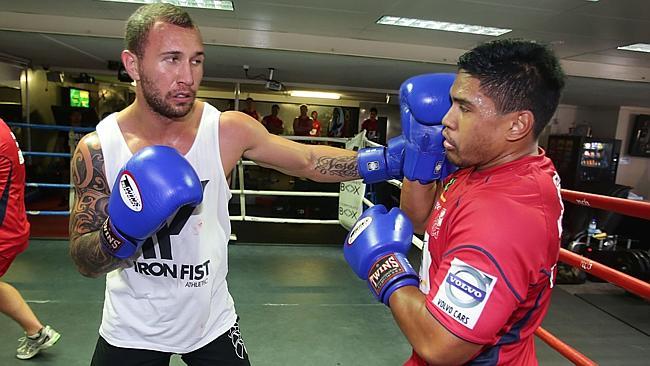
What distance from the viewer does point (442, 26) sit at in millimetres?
4340

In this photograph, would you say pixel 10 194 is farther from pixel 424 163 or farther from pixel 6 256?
pixel 424 163

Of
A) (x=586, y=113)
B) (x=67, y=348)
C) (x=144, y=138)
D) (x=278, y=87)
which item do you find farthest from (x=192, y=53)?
(x=586, y=113)

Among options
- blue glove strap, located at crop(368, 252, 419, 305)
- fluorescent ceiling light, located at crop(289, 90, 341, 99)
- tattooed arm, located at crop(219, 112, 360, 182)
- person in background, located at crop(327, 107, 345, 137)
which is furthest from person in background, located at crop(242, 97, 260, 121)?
blue glove strap, located at crop(368, 252, 419, 305)

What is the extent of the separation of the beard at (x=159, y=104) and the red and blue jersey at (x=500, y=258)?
0.78 meters

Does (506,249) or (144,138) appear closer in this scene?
(506,249)

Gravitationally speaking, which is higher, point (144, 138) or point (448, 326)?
point (144, 138)

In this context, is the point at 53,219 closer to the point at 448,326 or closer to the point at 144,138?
the point at 144,138

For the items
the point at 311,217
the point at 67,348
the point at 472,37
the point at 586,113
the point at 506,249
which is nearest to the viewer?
the point at 506,249

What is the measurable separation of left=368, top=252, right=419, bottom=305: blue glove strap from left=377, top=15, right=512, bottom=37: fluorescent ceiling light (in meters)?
3.66

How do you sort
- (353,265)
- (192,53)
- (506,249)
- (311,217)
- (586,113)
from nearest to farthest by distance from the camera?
(506,249)
(353,265)
(192,53)
(311,217)
(586,113)

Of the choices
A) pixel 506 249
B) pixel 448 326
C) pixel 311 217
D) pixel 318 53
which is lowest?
pixel 311 217

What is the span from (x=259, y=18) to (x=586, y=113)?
9.06 m

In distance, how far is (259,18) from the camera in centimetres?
429

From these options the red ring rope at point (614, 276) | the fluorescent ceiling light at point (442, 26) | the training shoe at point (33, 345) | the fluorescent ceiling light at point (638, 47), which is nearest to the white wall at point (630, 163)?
the fluorescent ceiling light at point (638, 47)
